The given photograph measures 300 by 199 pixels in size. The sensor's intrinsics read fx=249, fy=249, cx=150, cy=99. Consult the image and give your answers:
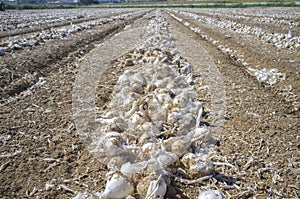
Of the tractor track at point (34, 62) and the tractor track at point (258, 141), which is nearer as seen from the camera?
the tractor track at point (258, 141)

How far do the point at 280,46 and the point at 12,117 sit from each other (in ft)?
21.7

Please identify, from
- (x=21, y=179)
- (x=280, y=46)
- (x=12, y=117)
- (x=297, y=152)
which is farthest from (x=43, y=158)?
(x=280, y=46)

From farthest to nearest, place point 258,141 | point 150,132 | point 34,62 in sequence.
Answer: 1. point 34,62
2. point 258,141
3. point 150,132

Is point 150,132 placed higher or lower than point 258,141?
higher

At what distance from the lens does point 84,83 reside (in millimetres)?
4051

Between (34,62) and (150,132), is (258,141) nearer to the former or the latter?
(150,132)

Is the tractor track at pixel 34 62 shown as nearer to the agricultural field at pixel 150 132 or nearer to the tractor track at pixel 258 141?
the agricultural field at pixel 150 132

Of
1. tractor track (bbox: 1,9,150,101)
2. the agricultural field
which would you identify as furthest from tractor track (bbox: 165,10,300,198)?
tractor track (bbox: 1,9,150,101)

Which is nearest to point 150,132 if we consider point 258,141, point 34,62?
point 258,141

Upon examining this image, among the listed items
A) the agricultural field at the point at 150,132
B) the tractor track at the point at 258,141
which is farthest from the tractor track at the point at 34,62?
the tractor track at the point at 258,141

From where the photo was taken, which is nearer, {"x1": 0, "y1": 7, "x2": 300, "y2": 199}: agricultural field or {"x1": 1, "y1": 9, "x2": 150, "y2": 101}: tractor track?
{"x1": 0, "y1": 7, "x2": 300, "y2": 199}: agricultural field

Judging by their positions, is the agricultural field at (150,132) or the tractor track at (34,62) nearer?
the agricultural field at (150,132)

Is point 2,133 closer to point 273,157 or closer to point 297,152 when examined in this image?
point 273,157

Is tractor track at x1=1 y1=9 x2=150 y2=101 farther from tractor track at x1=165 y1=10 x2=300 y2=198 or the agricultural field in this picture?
tractor track at x1=165 y1=10 x2=300 y2=198
